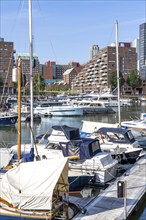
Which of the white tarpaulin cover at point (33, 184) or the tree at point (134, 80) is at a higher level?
the tree at point (134, 80)

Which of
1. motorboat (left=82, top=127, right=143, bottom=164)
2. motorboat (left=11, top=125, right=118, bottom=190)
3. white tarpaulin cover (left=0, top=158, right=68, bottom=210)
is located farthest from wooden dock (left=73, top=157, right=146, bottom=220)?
motorboat (left=82, top=127, right=143, bottom=164)

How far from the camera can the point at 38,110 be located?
73.1m

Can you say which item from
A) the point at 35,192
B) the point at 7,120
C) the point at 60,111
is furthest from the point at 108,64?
the point at 35,192

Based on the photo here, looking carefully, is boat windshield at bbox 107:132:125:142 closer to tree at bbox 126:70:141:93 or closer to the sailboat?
the sailboat

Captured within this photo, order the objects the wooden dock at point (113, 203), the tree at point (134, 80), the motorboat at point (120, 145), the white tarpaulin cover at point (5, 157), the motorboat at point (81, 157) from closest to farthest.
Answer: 1. the wooden dock at point (113, 203)
2. the motorboat at point (81, 157)
3. the white tarpaulin cover at point (5, 157)
4. the motorboat at point (120, 145)
5. the tree at point (134, 80)

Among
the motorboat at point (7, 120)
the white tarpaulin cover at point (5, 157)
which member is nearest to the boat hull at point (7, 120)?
the motorboat at point (7, 120)

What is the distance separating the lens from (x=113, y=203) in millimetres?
14906

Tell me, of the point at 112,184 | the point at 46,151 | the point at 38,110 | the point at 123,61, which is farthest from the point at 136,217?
the point at 123,61

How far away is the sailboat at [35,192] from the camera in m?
12.4

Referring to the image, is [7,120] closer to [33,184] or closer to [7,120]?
[7,120]

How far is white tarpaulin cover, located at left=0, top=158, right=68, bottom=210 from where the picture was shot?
12.4m

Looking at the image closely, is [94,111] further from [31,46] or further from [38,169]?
[38,169]

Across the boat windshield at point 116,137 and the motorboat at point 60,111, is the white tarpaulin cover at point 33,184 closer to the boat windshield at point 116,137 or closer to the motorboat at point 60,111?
the boat windshield at point 116,137

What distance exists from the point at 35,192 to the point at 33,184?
0.31 metres
